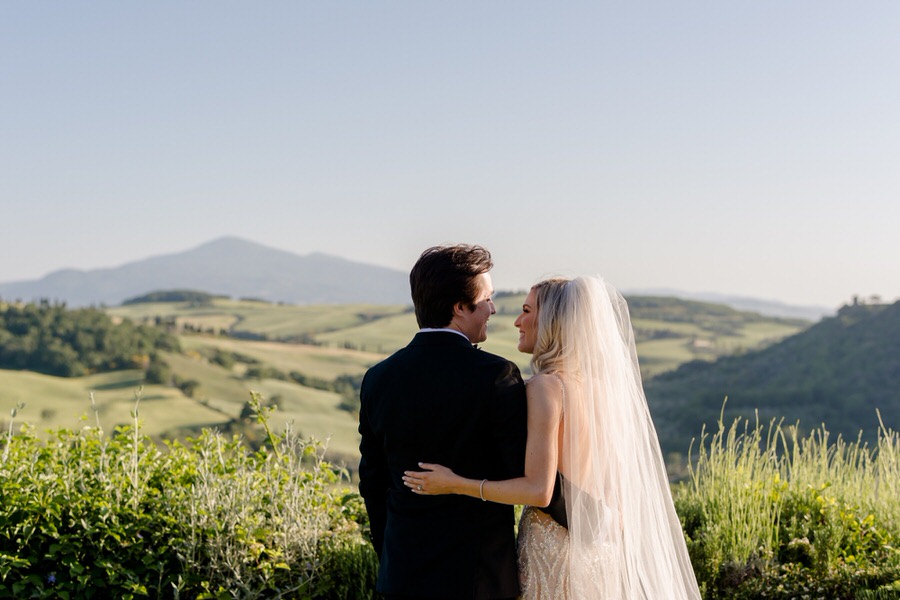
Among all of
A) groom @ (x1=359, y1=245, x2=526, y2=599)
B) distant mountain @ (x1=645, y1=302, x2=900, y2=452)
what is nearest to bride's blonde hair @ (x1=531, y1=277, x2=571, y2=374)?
groom @ (x1=359, y1=245, x2=526, y2=599)

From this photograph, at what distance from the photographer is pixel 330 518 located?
551 cm

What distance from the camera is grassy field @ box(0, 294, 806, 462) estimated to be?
131 feet

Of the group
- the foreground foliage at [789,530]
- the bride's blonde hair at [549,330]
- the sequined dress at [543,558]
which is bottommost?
the foreground foliage at [789,530]

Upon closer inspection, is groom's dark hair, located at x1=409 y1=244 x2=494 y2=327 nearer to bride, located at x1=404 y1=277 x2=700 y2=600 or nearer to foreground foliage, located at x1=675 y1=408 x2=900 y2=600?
bride, located at x1=404 y1=277 x2=700 y2=600

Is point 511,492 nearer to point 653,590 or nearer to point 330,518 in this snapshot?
point 653,590

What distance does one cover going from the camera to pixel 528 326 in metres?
3.31

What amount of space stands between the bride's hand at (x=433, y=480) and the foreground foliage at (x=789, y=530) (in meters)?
2.95

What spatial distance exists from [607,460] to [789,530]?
2781 mm

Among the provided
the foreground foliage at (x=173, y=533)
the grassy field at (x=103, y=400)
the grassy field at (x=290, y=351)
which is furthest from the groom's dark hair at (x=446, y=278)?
the grassy field at (x=103, y=400)

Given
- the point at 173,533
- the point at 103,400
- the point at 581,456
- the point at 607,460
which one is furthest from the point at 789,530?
the point at 103,400

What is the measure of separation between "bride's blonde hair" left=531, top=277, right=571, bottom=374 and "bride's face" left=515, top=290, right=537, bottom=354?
29 millimetres

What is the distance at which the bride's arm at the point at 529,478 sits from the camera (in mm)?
2830

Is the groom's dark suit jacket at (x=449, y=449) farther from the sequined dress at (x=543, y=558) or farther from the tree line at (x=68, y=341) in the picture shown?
the tree line at (x=68, y=341)

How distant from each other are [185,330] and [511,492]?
66.0 m
